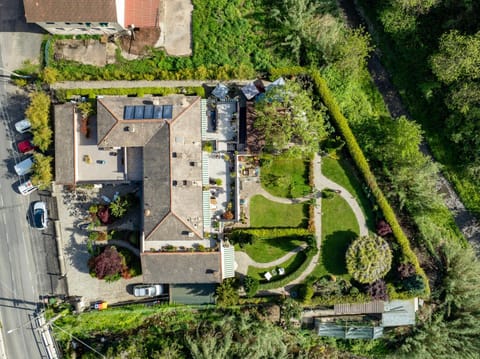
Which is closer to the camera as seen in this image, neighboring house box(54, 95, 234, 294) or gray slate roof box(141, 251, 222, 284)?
neighboring house box(54, 95, 234, 294)

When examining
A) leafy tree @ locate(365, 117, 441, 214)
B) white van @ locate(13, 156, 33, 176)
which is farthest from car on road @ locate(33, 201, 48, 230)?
leafy tree @ locate(365, 117, 441, 214)

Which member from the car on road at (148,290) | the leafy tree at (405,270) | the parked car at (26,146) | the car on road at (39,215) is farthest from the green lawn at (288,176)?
the parked car at (26,146)

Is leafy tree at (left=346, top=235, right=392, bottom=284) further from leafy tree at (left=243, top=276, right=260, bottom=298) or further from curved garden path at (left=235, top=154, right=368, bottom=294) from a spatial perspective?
leafy tree at (left=243, top=276, right=260, bottom=298)

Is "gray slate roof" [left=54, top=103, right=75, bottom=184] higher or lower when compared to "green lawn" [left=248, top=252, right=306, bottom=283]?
higher

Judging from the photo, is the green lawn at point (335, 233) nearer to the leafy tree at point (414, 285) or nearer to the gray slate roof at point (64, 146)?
the leafy tree at point (414, 285)

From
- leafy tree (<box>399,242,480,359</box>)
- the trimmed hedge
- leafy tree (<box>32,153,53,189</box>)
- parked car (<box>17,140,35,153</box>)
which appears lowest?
leafy tree (<box>399,242,480,359</box>)

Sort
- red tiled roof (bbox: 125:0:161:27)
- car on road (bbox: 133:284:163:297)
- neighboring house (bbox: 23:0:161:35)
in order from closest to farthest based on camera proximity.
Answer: neighboring house (bbox: 23:0:161:35) → red tiled roof (bbox: 125:0:161:27) → car on road (bbox: 133:284:163:297)

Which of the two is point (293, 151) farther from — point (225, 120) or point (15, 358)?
point (15, 358)
